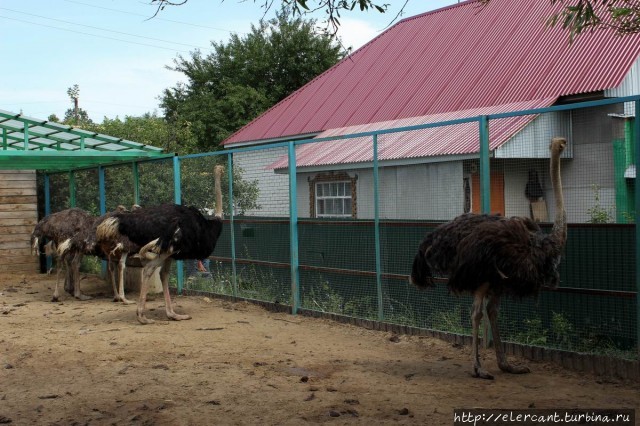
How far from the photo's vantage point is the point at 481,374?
658cm

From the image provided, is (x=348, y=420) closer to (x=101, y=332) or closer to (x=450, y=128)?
(x=101, y=332)

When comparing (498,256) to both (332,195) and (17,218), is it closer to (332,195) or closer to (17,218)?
(332,195)

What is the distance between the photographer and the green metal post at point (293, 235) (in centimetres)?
1023

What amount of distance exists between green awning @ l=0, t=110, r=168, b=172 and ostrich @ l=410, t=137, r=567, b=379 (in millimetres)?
7545

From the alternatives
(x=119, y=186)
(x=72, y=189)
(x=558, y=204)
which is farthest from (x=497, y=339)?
(x=72, y=189)

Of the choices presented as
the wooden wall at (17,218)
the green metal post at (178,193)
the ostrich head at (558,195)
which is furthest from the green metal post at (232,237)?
the wooden wall at (17,218)

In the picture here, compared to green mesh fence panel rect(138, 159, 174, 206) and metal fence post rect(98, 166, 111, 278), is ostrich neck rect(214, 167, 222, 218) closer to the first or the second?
green mesh fence panel rect(138, 159, 174, 206)

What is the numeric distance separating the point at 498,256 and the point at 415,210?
2400mm

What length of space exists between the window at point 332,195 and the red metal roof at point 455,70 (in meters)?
4.56

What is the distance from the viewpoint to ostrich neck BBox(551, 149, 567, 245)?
6.36 m

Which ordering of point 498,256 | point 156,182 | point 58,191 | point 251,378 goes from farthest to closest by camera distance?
point 58,191
point 156,182
point 251,378
point 498,256

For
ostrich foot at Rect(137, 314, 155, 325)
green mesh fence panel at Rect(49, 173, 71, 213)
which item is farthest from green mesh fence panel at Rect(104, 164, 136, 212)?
ostrich foot at Rect(137, 314, 155, 325)

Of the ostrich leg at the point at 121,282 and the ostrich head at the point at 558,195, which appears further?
the ostrich leg at the point at 121,282

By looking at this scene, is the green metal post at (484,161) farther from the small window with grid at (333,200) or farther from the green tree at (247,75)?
the green tree at (247,75)
